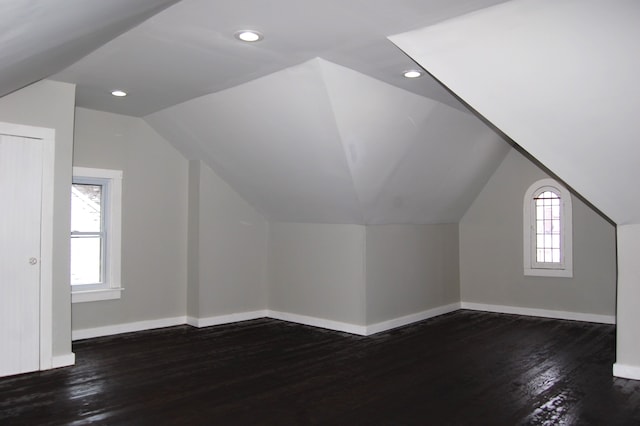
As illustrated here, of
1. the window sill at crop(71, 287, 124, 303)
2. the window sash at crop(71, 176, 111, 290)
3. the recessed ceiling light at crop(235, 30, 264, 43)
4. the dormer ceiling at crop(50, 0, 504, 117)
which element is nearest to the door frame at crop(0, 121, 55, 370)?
the dormer ceiling at crop(50, 0, 504, 117)

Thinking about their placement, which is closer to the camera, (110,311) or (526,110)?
(526,110)

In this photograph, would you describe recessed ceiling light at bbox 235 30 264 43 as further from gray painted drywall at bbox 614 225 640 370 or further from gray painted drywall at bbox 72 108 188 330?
gray painted drywall at bbox 614 225 640 370

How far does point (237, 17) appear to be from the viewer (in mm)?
3248

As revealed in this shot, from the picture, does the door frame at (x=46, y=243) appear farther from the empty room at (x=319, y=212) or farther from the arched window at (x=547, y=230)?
the arched window at (x=547, y=230)

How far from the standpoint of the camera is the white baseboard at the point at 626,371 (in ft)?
13.8

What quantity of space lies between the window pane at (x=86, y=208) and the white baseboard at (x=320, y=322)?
8.06 ft

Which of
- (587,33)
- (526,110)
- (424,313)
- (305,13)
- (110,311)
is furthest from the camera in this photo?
(424,313)

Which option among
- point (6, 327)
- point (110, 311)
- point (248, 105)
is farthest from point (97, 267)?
point (248, 105)

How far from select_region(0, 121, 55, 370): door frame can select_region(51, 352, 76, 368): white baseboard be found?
0.10 feet

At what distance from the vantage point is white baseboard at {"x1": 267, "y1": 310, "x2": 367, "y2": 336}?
5.86 meters

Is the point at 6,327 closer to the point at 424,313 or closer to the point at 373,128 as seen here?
the point at 373,128

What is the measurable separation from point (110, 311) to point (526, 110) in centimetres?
471

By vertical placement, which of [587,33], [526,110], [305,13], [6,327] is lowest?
[6,327]

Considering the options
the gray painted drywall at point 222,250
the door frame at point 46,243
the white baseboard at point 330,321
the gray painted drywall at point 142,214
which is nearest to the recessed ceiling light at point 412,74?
the white baseboard at point 330,321
